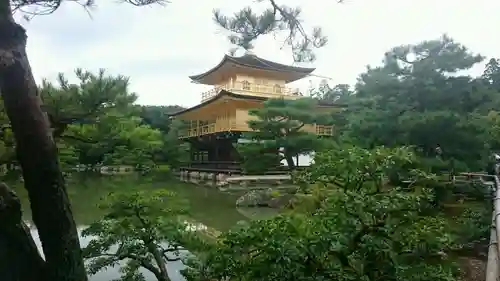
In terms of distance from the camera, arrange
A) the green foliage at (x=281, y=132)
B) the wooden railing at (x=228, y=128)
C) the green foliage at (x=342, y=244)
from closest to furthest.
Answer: the green foliage at (x=342, y=244), the green foliage at (x=281, y=132), the wooden railing at (x=228, y=128)

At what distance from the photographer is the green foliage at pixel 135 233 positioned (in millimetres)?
2143

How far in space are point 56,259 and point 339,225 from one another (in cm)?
102

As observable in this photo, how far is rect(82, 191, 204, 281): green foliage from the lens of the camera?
2143 mm

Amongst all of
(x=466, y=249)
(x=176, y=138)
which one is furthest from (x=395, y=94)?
(x=176, y=138)

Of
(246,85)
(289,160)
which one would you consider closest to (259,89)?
(246,85)

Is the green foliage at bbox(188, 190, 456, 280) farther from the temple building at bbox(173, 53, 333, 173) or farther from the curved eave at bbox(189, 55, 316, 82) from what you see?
the curved eave at bbox(189, 55, 316, 82)

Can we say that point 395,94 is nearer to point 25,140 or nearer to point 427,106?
point 427,106

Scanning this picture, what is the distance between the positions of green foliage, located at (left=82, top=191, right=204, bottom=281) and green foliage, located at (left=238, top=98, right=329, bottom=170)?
316 inches

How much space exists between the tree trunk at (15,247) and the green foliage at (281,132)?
29.0 feet

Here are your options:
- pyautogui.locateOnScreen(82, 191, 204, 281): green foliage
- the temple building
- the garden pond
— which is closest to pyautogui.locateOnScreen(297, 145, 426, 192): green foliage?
pyautogui.locateOnScreen(82, 191, 204, 281): green foliage

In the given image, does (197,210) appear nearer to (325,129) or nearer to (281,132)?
(281,132)

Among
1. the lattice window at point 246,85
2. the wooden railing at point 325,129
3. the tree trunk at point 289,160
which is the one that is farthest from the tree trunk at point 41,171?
the lattice window at point 246,85

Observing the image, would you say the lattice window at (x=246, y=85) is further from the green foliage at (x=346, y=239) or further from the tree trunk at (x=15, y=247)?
the tree trunk at (x=15, y=247)

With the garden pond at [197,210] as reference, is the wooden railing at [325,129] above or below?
above
